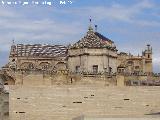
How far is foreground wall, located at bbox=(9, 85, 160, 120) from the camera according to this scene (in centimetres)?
3094

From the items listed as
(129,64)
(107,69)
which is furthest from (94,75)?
(129,64)

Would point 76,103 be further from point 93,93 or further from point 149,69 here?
point 149,69

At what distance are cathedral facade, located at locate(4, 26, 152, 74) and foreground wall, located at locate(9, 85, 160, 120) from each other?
5002 mm

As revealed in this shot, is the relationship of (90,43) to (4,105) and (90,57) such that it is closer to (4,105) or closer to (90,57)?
(90,57)

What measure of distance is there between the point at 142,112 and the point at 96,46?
8244mm

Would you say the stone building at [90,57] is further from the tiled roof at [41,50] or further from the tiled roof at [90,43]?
the tiled roof at [41,50]

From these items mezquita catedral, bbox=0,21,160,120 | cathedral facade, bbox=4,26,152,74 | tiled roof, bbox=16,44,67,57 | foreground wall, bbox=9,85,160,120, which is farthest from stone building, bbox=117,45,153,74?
foreground wall, bbox=9,85,160,120

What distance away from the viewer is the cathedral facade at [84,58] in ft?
125

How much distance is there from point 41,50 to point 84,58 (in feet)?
35.6

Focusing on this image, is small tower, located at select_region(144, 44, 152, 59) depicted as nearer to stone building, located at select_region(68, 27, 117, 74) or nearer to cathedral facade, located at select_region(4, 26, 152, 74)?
cathedral facade, located at select_region(4, 26, 152, 74)

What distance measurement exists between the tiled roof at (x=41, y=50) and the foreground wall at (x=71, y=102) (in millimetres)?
15172

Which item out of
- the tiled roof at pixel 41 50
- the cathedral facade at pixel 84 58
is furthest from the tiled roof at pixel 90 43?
the tiled roof at pixel 41 50

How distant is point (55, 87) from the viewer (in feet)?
104

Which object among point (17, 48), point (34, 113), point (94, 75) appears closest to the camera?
point (34, 113)
